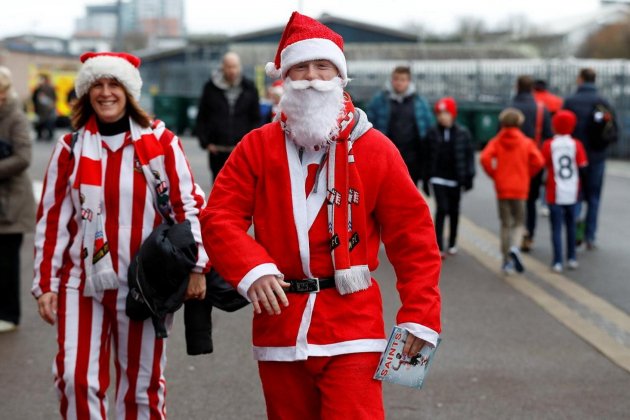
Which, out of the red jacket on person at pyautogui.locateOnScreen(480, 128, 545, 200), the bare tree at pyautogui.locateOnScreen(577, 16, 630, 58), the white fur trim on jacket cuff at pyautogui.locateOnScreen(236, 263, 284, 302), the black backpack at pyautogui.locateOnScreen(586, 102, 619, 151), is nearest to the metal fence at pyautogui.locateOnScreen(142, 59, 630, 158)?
the black backpack at pyautogui.locateOnScreen(586, 102, 619, 151)

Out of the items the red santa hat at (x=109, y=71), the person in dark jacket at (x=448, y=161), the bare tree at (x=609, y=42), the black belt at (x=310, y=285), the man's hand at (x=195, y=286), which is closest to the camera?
the black belt at (x=310, y=285)

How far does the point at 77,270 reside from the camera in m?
4.57

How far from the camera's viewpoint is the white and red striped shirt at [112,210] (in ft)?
14.9

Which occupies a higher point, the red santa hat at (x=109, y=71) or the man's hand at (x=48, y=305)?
the red santa hat at (x=109, y=71)

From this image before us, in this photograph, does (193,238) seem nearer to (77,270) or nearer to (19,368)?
(77,270)

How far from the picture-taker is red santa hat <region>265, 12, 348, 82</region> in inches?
145

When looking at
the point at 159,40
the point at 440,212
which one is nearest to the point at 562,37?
the point at 159,40

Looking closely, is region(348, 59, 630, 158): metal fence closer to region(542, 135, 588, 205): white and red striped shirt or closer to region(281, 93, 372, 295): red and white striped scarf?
region(542, 135, 588, 205): white and red striped shirt

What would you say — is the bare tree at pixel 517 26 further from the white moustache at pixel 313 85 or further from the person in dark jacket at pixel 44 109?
the white moustache at pixel 313 85

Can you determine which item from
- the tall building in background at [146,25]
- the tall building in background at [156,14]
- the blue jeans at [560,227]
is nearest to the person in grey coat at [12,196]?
the blue jeans at [560,227]

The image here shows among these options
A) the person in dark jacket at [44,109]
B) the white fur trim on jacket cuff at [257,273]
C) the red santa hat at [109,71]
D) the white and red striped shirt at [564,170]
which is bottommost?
the person in dark jacket at [44,109]

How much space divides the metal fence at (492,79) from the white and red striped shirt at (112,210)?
829 inches

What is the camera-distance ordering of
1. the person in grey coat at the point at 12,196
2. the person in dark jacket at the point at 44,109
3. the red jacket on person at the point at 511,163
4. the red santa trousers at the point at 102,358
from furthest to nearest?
the person in dark jacket at the point at 44,109 → the red jacket on person at the point at 511,163 → the person in grey coat at the point at 12,196 → the red santa trousers at the point at 102,358

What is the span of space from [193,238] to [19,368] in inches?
108
